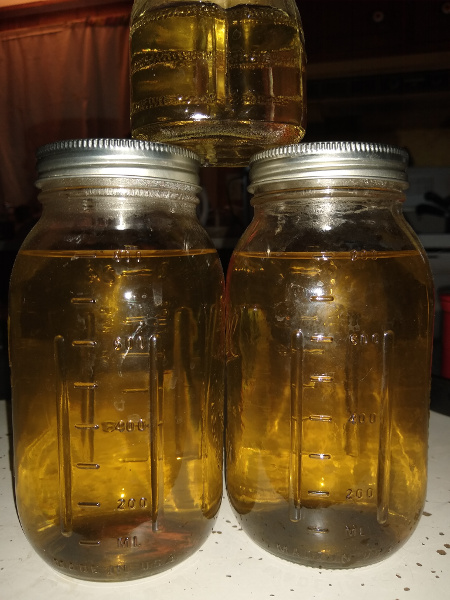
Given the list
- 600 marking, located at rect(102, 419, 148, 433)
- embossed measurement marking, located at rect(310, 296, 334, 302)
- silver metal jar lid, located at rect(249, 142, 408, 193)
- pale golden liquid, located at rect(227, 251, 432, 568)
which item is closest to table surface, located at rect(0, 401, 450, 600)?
pale golden liquid, located at rect(227, 251, 432, 568)

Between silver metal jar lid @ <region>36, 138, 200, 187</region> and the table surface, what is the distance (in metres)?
0.41

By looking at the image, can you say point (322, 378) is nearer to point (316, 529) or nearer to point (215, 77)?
point (316, 529)

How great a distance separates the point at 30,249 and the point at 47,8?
3101 millimetres

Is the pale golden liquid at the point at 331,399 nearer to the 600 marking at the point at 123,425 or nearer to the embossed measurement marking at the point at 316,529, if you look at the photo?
the embossed measurement marking at the point at 316,529

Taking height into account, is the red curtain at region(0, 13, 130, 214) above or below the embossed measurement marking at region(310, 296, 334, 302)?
above

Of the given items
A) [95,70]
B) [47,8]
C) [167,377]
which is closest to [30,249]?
[167,377]

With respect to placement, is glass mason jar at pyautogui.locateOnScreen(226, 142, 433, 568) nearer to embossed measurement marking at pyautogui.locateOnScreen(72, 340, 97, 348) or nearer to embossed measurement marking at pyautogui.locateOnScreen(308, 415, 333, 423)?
embossed measurement marking at pyautogui.locateOnScreen(308, 415, 333, 423)

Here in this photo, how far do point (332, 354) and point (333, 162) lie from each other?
20 cm

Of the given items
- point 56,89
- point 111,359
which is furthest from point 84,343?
point 56,89

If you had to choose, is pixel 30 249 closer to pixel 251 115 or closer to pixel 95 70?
pixel 251 115

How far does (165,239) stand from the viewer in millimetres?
534

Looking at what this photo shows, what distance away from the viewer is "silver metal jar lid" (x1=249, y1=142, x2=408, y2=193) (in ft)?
1.67

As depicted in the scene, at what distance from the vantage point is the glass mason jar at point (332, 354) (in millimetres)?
539

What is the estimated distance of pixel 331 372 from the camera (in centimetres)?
55
